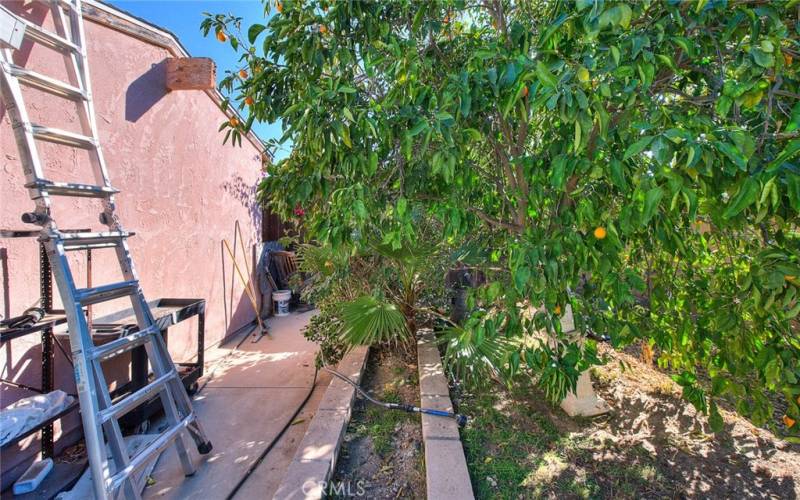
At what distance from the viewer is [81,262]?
2568 mm

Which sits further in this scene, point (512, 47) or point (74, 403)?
point (74, 403)

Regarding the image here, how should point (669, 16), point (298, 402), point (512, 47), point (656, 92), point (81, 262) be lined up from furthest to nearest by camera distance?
point (298, 402), point (81, 262), point (656, 92), point (512, 47), point (669, 16)

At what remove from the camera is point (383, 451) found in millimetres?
2158

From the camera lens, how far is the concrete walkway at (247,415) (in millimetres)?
Answer: 2148

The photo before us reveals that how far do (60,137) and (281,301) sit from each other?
448cm

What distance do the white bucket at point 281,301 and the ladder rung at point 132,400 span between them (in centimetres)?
403

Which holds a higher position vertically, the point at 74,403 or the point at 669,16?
the point at 669,16

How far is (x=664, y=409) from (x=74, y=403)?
3.82 meters

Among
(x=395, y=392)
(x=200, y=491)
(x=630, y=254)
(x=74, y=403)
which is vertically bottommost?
(x=200, y=491)

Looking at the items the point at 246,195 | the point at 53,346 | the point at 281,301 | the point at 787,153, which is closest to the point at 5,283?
the point at 53,346

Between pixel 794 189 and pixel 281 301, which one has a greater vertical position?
pixel 794 189

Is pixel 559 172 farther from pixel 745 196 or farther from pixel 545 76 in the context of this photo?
pixel 745 196

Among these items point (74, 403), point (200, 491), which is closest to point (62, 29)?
point (74, 403)

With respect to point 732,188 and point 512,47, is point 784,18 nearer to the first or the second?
point 732,188
